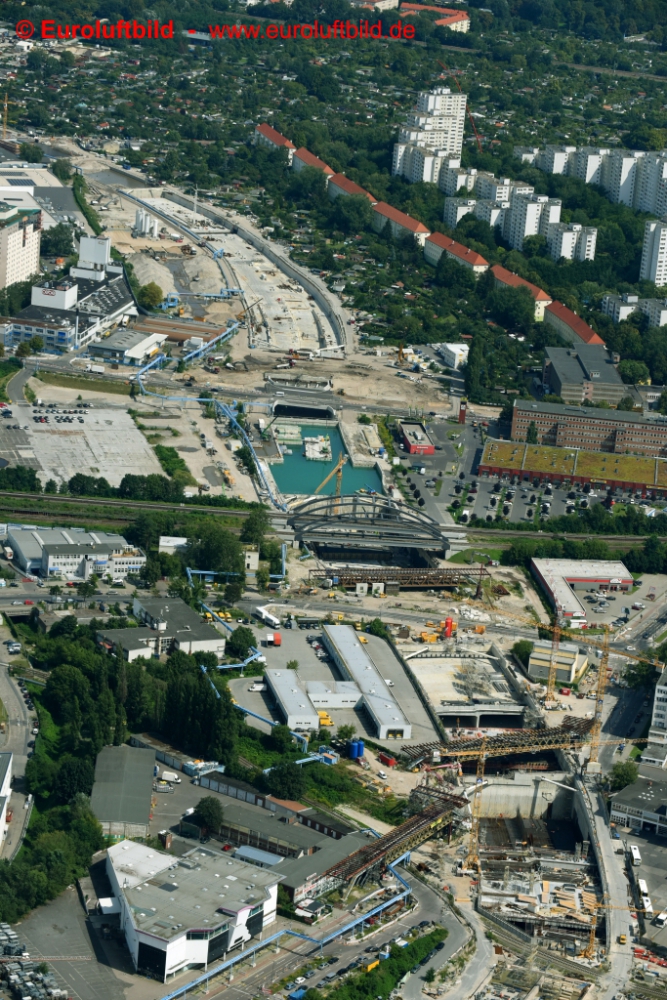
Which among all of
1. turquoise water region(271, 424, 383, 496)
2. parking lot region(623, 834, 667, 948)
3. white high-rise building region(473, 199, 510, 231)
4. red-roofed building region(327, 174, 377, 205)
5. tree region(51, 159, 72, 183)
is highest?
white high-rise building region(473, 199, 510, 231)

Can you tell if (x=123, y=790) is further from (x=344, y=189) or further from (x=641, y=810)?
(x=344, y=189)

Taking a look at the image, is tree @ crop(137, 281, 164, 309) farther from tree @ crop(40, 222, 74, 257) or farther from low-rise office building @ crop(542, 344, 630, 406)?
low-rise office building @ crop(542, 344, 630, 406)

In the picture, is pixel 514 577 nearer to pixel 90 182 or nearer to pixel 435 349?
pixel 435 349

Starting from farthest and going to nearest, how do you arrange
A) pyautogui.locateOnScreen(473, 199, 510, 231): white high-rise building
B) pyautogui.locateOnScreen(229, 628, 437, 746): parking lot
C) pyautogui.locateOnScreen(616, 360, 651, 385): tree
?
pyautogui.locateOnScreen(473, 199, 510, 231): white high-rise building, pyautogui.locateOnScreen(616, 360, 651, 385): tree, pyautogui.locateOnScreen(229, 628, 437, 746): parking lot

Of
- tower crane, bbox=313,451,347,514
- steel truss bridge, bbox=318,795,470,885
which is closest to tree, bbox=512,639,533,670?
steel truss bridge, bbox=318,795,470,885

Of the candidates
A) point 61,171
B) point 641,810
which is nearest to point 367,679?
point 641,810

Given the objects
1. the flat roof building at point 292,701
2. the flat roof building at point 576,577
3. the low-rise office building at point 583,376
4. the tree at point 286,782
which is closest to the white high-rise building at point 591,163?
the low-rise office building at point 583,376

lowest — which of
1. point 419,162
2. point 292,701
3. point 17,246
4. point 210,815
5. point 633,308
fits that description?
point 292,701

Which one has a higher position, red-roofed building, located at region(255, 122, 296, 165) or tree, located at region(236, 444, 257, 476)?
red-roofed building, located at region(255, 122, 296, 165)
